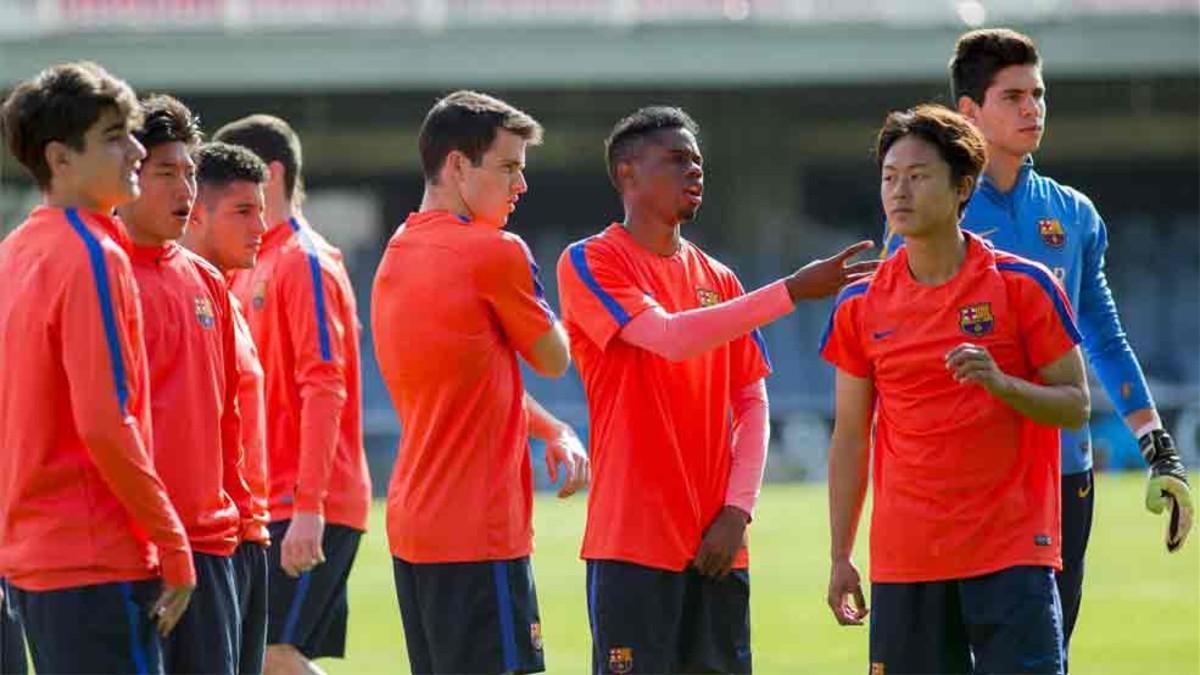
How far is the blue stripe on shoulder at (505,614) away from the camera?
6195mm

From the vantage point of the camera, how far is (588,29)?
2667cm

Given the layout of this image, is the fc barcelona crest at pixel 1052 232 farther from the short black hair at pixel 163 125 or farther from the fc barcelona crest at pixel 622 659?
the short black hair at pixel 163 125

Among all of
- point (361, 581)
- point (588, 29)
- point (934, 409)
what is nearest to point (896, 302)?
point (934, 409)

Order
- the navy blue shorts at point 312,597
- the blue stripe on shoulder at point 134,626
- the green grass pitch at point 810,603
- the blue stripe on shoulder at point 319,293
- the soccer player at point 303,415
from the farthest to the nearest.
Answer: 1. the green grass pitch at point 810,603
2. the navy blue shorts at point 312,597
3. the blue stripe on shoulder at point 319,293
4. the soccer player at point 303,415
5. the blue stripe on shoulder at point 134,626

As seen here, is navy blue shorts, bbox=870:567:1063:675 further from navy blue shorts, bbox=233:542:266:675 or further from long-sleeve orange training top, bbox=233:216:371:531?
long-sleeve orange training top, bbox=233:216:371:531

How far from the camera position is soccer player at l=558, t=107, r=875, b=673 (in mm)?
6293

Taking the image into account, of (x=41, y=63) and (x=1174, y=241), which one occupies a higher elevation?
(x=41, y=63)

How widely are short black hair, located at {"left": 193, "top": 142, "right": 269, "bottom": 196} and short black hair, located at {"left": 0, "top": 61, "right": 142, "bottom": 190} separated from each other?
214 centimetres

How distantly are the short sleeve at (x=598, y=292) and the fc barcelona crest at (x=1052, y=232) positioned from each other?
1.29 m

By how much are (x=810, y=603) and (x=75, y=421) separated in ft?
30.9

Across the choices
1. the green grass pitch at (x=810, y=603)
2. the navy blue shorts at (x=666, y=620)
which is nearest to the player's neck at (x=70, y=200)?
the navy blue shorts at (x=666, y=620)

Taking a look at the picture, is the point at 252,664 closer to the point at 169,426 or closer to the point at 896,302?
the point at 169,426

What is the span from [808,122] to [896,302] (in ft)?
82.7

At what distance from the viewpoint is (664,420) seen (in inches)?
252
